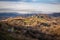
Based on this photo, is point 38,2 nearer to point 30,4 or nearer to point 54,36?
point 30,4

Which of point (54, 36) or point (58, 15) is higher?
point (58, 15)

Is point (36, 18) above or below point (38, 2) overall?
below

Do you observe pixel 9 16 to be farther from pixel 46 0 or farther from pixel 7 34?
pixel 46 0

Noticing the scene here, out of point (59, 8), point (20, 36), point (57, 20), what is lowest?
Answer: point (20, 36)

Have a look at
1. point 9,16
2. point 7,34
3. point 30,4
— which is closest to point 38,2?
point 30,4

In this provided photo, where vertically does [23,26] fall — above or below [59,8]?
below

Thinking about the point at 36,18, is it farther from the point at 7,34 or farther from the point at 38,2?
the point at 7,34

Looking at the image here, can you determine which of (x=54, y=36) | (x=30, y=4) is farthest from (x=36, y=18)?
(x=54, y=36)
